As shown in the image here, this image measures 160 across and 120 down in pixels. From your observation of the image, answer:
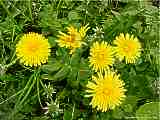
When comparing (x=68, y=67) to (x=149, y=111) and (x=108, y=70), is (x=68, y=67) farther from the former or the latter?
(x=149, y=111)

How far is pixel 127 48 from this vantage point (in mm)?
1659

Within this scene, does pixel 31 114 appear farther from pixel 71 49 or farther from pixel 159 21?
pixel 159 21

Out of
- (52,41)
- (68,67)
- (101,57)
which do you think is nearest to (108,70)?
(101,57)

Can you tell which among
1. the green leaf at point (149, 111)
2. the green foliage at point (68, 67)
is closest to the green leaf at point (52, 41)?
the green foliage at point (68, 67)

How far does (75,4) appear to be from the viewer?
2025 mm

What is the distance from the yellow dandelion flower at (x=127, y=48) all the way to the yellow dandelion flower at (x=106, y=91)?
10cm

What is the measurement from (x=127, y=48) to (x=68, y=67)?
0.78 ft

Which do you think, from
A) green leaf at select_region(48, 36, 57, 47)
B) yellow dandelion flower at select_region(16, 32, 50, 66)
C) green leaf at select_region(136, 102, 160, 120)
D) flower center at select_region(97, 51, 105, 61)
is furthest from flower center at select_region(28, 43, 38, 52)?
green leaf at select_region(136, 102, 160, 120)

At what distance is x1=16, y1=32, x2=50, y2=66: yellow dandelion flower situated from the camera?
1.65 m

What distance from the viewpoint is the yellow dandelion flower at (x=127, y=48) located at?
1.65m

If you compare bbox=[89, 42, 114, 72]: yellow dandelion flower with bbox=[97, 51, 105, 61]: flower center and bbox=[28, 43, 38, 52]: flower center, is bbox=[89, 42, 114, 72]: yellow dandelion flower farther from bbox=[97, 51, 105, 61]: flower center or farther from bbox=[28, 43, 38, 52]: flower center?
bbox=[28, 43, 38, 52]: flower center

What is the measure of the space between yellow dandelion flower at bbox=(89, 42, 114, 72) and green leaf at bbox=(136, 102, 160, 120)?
22 centimetres

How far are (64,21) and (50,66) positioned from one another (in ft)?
0.88

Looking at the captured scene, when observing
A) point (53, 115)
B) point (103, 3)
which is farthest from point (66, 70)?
point (103, 3)
